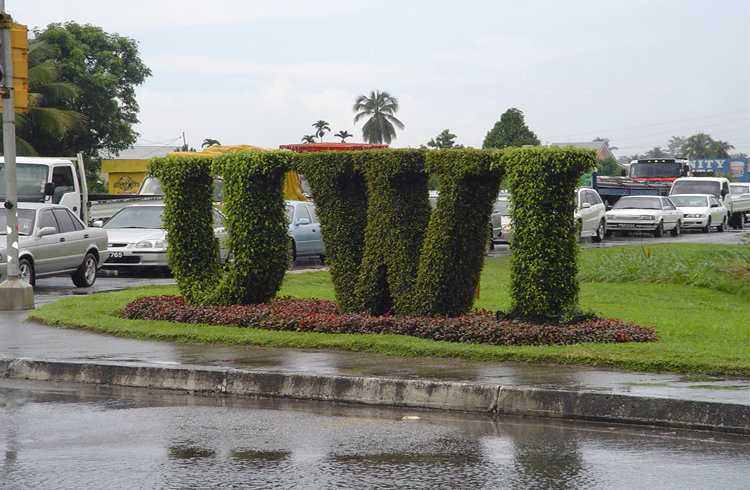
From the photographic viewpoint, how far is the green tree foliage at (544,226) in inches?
399

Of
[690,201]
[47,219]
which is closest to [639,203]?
[690,201]

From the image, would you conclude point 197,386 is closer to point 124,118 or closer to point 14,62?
point 14,62

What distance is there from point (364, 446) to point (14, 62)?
31.9 ft

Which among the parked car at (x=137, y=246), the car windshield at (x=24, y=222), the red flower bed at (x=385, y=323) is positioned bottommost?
the red flower bed at (x=385, y=323)

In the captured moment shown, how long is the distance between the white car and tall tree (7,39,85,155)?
25.0 meters

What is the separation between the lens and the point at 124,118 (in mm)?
53688

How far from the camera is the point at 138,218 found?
2231 cm

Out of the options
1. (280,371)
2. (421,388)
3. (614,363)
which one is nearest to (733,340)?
(614,363)

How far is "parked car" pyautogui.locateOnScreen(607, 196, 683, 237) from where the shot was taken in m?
36.7

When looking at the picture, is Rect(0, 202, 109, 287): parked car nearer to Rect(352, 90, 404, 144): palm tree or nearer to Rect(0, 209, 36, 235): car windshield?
Rect(0, 209, 36, 235): car windshield

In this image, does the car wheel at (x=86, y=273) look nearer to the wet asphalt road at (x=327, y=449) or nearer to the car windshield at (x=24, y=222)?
the car windshield at (x=24, y=222)

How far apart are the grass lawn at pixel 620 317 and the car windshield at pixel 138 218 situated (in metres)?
3.84

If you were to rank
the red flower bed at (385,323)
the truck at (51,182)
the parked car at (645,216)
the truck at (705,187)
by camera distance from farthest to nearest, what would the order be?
the truck at (705,187)
the parked car at (645,216)
the truck at (51,182)
the red flower bed at (385,323)

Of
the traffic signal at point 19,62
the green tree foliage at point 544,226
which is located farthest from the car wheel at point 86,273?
the green tree foliage at point 544,226
